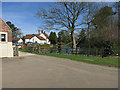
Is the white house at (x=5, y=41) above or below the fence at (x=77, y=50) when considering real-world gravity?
above

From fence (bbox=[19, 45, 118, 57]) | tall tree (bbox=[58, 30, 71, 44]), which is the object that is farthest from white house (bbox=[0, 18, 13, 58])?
tall tree (bbox=[58, 30, 71, 44])

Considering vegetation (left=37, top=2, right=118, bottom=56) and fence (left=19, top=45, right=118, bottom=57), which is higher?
vegetation (left=37, top=2, right=118, bottom=56)

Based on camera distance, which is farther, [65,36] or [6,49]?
[65,36]

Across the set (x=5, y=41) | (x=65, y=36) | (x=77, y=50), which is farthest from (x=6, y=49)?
(x=65, y=36)

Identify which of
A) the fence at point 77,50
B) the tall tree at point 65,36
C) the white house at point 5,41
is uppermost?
the tall tree at point 65,36

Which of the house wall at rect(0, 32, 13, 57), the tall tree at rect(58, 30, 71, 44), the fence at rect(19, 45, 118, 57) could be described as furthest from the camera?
the tall tree at rect(58, 30, 71, 44)

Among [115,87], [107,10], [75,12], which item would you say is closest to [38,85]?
[115,87]

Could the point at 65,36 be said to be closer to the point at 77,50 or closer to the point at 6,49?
the point at 77,50

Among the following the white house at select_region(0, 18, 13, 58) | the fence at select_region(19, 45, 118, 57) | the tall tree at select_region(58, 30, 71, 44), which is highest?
the tall tree at select_region(58, 30, 71, 44)

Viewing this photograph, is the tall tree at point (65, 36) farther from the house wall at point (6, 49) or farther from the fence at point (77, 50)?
the house wall at point (6, 49)

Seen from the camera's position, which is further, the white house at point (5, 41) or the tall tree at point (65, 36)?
the tall tree at point (65, 36)

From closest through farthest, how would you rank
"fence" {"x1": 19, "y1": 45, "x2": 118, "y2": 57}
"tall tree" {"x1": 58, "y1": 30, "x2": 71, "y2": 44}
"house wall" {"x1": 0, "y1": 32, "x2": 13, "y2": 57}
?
"house wall" {"x1": 0, "y1": 32, "x2": 13, "y2": 57} → "fence" {"x1": 19, "y1": 45, "x2": 118, "y2": 57} → "tall tree" {"x1": 58, "y1": 30, "x2": 71, "y2": 44}

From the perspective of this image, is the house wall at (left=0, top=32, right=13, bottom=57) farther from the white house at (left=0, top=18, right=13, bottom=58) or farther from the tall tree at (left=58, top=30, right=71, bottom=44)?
the tall tree at (left=58, top=30, right=71, bottom=44)

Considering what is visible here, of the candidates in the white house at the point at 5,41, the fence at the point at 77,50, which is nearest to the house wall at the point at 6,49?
the white house at the point at 5,41
